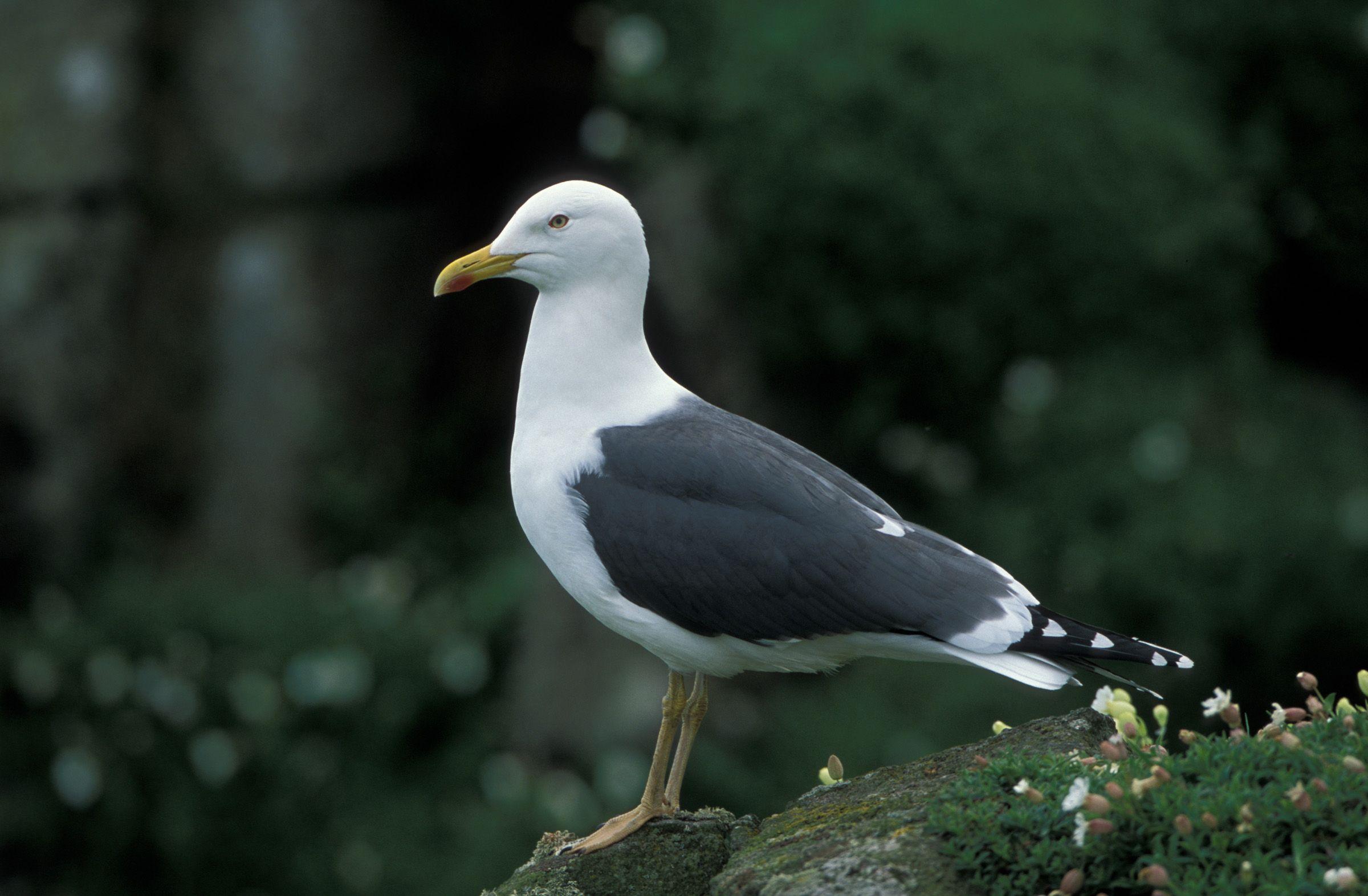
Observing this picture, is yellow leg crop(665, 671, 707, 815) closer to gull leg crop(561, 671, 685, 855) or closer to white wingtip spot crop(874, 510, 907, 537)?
gull leg crop(561, 671, 685, 855)

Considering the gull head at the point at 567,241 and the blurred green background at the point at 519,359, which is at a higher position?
the gull head at the point at 567,241

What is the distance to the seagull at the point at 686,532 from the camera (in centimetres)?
383

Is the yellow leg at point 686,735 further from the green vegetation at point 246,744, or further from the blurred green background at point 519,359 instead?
the green vegetation at point 246,744

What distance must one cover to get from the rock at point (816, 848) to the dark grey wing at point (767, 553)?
1.16 feet

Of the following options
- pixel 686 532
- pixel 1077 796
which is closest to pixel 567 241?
pixel 686 532

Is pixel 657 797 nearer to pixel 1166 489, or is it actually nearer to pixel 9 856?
pixel 1166 489

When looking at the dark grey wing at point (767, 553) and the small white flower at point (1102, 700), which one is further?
the dark grey wing at point (767, 553)

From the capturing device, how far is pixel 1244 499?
7789 mm

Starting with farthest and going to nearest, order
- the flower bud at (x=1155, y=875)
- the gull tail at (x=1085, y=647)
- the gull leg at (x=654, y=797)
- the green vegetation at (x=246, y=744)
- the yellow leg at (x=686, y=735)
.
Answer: the green vegetation at (x=246, y=744) → the yellow leg at (x=686, y=735) → the gull leg at (x=654, y=797) → the gull tail at (x=1085, y=647) → the flower bud at (x=1155, y=875)

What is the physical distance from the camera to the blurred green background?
25.2 feet

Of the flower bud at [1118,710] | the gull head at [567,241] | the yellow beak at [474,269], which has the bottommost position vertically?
the flower bud at [1118,710]

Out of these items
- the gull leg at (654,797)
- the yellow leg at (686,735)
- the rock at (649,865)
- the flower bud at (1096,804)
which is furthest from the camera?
the yellow leg at (686,735)

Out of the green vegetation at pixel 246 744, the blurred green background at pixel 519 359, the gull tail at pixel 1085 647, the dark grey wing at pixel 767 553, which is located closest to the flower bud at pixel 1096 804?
the gull tail at pixel 1085 647

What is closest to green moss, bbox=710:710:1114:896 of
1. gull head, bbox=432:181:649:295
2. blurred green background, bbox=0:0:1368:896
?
gull head, bbox=432:181:649:295
